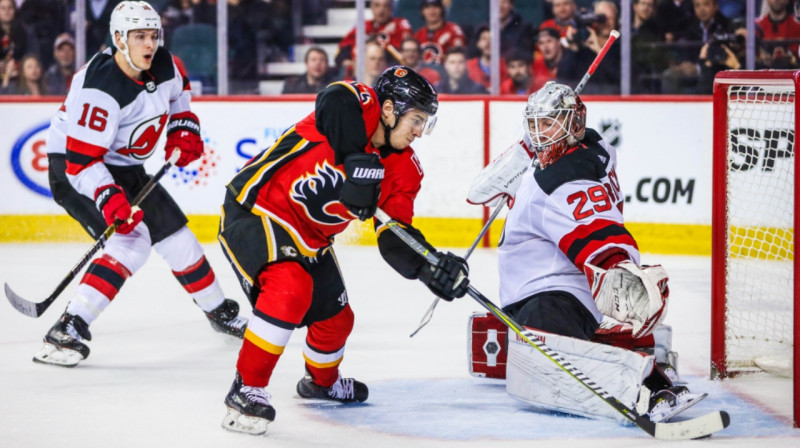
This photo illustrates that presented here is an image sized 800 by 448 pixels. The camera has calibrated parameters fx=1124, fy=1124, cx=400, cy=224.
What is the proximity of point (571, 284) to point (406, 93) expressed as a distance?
2.25ft

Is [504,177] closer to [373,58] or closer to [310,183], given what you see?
[310,183]

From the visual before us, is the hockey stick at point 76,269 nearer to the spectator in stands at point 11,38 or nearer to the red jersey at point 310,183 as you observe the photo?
the red jersey at point 310,183

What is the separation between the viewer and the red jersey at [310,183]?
2719 mm

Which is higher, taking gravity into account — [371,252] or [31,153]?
[31,153]

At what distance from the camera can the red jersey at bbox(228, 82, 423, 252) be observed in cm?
272

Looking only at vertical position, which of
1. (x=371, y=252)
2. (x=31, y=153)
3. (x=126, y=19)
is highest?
(x=126, y=19)

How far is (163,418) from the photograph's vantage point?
2.83 meters

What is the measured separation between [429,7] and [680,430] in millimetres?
3999

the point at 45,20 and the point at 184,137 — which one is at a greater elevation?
the point at 45,20

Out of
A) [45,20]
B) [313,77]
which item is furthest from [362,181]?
[45,20]

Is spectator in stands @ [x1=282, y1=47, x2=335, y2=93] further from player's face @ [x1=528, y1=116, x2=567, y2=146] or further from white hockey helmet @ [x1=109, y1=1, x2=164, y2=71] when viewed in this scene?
player's face @ [x1=528, y1=116, x2=567, y2=146]

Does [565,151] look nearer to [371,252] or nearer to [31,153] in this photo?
[371,252]

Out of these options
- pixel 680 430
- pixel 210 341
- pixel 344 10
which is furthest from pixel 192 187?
pixel 680 430

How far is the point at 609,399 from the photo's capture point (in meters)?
2.64
